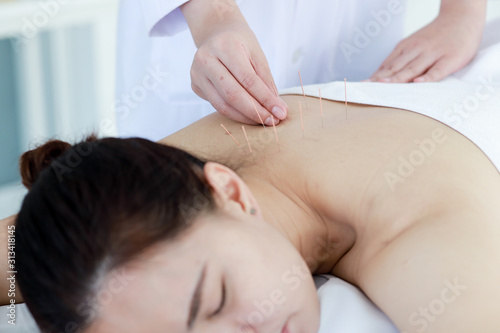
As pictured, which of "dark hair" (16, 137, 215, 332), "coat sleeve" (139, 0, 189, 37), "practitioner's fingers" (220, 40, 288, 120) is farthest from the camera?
"coat sleeve" (139, 0, 189, 37)

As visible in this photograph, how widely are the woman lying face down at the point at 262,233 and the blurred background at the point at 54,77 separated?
6.35 ft

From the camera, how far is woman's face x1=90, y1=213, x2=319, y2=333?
0.80 m

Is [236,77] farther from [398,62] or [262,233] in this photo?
[398,62]

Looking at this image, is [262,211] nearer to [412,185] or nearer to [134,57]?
[412,185]

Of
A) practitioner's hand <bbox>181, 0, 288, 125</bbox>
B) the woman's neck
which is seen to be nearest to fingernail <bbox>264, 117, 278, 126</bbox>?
practitioner's hand <bbox>181, 0, 288, 125</bbox>

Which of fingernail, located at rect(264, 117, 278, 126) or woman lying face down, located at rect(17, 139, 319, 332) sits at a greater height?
fingernail, located at rect(264, 117, 278, 126)

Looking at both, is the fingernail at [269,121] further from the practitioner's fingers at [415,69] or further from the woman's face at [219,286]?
the practitioner's fingers at [415,69]

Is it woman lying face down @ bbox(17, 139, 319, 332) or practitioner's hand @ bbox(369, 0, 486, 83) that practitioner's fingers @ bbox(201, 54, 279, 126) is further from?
practitioner's hand @ bbox(369, 0, 486, 83)

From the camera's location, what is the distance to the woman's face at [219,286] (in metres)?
0.80

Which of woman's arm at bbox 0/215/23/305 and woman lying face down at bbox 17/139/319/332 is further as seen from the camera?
woman's arm at bbox 0/215/23/305

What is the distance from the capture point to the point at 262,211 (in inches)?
39.9

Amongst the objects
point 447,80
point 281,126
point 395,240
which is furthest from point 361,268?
point 447,80

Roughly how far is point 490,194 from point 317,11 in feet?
2.69

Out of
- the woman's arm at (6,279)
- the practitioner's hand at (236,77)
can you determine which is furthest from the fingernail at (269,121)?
the woman's arm at (6,279)
